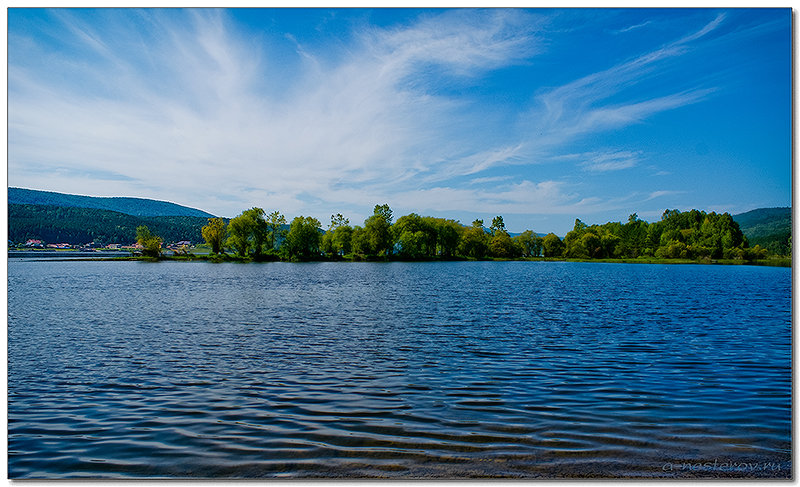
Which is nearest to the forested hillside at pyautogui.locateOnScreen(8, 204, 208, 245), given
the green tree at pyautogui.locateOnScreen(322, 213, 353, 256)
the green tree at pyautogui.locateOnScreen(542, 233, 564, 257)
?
the green tree at pyautogui.locateOnScreen(322, 213, 353, 256)

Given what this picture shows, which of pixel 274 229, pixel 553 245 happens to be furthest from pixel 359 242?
pixel 553 245

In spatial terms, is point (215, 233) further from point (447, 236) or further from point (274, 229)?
point (447, 236)

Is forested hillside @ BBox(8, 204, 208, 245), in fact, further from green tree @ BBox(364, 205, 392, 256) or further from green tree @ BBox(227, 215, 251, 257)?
green tree @ BBox(364, 205, 392, 256)

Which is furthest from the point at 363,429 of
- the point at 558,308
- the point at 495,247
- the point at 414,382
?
the point at 495,247

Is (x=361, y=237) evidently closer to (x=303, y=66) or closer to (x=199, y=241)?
(x=199, y=241)

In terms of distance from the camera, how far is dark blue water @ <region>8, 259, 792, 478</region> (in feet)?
17.6

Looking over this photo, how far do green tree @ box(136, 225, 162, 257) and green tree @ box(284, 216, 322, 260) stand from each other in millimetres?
21880

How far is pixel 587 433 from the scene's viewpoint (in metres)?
6.07

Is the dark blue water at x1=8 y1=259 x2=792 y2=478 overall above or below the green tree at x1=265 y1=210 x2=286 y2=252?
below

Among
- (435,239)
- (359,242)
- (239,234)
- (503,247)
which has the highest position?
(435,239)

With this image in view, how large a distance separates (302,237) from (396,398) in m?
84.0

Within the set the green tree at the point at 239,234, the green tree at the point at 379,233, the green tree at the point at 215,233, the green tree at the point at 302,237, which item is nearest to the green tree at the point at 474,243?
the green tree at the point at 379,233

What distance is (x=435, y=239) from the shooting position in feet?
354

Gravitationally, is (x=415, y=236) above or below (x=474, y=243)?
above
